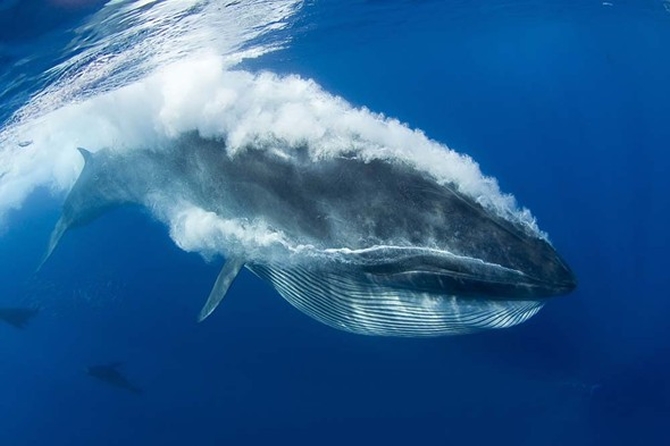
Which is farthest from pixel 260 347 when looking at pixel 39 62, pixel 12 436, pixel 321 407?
pixel 12 436

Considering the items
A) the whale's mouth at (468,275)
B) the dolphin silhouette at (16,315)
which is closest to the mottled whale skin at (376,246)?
the whale's mouth at (468,275)

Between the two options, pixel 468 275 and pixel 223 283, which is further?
pixel 223 283

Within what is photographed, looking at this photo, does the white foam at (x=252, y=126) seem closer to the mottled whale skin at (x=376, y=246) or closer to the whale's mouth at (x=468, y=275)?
the mottled whale skin at (x=376, y=246)

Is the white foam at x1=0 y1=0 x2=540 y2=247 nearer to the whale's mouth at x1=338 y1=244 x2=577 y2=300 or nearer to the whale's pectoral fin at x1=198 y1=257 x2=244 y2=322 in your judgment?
the whale's pectoral fin at x1=198 y1=257 x2=244 y2=322

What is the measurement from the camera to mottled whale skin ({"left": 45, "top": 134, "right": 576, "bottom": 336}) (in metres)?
4.82

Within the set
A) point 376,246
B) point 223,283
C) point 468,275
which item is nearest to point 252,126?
point 223,283

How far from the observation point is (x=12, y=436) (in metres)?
32.0

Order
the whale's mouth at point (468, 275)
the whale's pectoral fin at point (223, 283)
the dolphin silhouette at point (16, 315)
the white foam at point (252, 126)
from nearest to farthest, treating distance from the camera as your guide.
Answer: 1. the whale's mouth at point (468, 275)
2. the white foam at point (252, 126)
3. the whale's pectoral fin at point (223, 283)
4. the dolphin silhouette at point (16, 315)

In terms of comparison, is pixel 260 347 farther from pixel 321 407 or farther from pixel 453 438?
pixel 453 438

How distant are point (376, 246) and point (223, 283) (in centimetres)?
324

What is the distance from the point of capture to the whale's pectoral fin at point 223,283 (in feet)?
24.7

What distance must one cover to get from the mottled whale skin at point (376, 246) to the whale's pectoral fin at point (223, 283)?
21 millimetres

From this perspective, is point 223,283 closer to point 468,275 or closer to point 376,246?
point 376,246

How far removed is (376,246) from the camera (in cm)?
520
